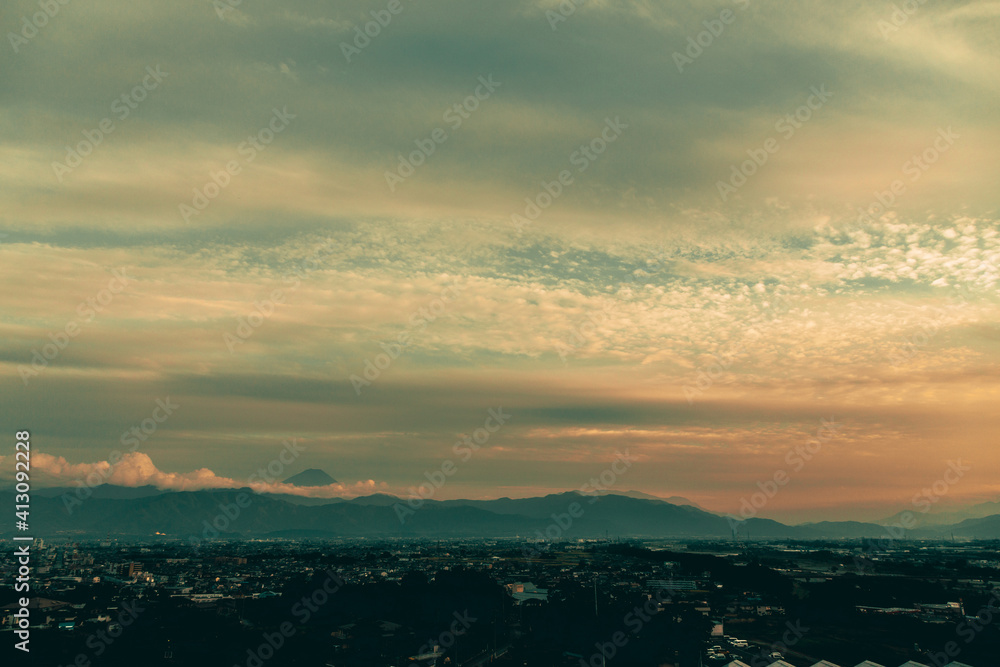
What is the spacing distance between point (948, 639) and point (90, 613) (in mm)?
62253

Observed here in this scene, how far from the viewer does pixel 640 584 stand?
77250 millimetres

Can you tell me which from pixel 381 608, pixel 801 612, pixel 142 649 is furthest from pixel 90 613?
pixel 801 612

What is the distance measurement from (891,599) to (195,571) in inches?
3388

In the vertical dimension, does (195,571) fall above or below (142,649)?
below

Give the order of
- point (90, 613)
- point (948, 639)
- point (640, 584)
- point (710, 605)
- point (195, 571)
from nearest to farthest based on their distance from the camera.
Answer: point (948, 639), point (90, 613), point (710, 605), point (640, 584), point (195, 571)

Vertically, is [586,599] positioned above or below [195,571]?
above

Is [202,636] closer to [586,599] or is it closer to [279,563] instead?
[586,599]

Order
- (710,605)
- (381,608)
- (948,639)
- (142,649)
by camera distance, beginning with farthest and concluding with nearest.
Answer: (710,605) → (381,608) → (948,639) → (142,649)

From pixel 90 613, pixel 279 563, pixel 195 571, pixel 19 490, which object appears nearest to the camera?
pixel 19 490

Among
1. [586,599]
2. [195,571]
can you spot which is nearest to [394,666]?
[586,599]

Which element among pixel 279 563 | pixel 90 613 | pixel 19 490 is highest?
pixel 19 490

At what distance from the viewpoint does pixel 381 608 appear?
57188 mm

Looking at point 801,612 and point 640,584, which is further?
point 640,584

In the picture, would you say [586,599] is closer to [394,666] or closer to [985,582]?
[394,666]
